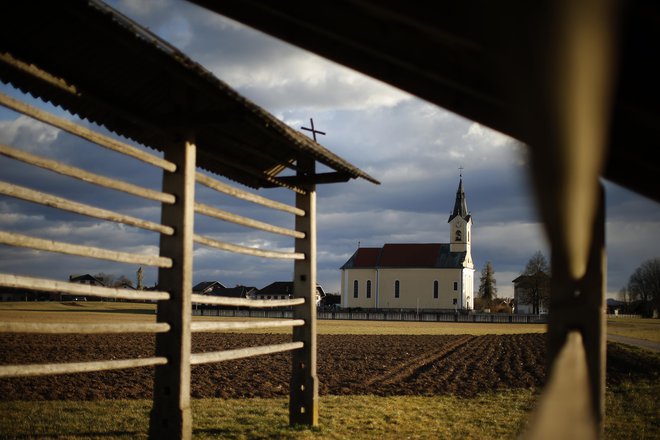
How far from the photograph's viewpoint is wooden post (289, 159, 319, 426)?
8.16 metres

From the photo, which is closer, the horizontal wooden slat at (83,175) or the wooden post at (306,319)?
the horizontal wooden slat at (83,175)

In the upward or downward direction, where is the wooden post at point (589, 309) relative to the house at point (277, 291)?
upward

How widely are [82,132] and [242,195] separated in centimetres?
247

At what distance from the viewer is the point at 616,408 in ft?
34.3

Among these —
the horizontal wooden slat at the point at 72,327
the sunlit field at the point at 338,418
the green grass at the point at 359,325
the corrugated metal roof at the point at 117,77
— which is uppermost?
the corrugated metal roof at the point at 117,77

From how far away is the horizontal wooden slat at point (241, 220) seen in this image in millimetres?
6691

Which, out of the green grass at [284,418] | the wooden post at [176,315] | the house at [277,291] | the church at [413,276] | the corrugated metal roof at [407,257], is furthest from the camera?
the house at [277,291]

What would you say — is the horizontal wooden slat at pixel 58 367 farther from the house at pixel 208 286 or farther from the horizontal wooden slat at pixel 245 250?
the house at pixel 208 286

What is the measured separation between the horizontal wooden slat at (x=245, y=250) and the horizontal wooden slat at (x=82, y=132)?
0.95 metres

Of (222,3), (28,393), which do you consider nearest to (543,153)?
(222,3)

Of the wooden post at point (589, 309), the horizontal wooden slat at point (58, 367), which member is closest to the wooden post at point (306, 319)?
the horizontal wooden slat at point (58, 367)

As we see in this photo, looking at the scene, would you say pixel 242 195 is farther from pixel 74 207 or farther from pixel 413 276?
pixel 413 276

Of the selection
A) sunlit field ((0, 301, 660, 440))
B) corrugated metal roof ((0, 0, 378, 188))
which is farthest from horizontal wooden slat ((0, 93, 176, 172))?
sunlit field ((0, 301, 660, 440))

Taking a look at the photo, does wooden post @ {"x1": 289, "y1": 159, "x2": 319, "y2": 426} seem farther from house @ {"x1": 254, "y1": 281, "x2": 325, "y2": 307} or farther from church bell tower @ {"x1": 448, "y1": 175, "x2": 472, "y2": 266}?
house @ {"x1": 254, "y1": 281, "x2": 325, "y2": 307}
